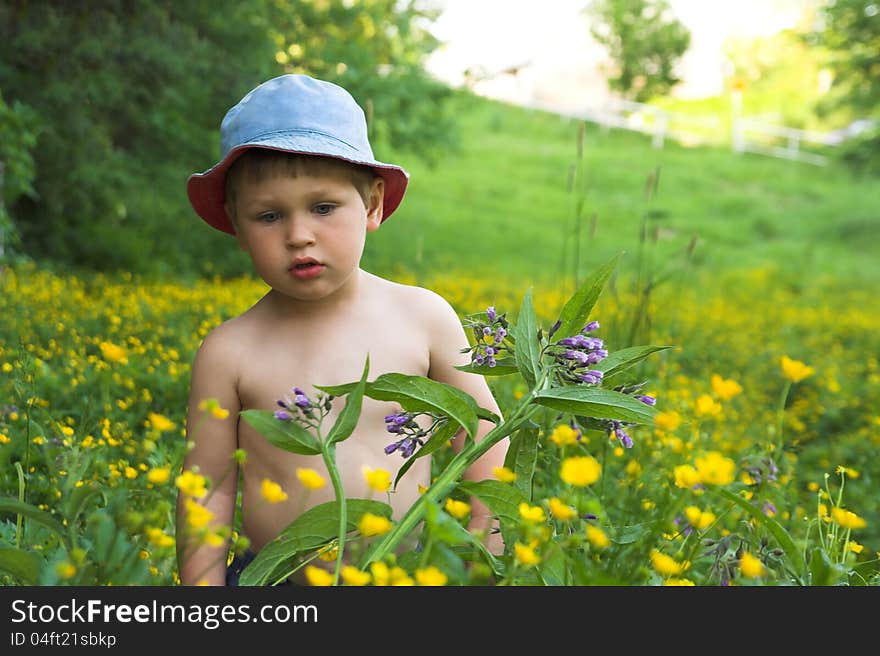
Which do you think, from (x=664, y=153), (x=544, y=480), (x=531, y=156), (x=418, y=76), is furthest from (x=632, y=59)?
(x=544, y=480)

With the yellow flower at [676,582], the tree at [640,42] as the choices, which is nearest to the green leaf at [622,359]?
the yellow flower at [676,582]

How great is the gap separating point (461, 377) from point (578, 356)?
44 cm

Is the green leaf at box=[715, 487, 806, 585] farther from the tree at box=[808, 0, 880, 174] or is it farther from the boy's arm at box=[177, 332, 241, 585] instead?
the tree at box=[808, 0, 880, 174]

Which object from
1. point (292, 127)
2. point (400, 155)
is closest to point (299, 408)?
point (292, 127)

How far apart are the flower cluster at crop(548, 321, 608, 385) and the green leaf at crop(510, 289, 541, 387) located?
1.2 inches

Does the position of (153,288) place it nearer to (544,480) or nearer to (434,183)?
(544,480)

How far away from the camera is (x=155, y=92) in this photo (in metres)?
6.14

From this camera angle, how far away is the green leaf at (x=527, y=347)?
1.40 metres

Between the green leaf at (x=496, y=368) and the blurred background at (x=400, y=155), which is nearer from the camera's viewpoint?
the green leaf at (x=496, y=368)

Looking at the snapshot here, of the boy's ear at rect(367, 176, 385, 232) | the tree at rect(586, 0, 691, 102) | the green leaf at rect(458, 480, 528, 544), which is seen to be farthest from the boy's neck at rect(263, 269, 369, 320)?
the tree at rect(586, 0, 691, 102)

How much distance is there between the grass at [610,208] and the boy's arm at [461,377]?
25.1 feet

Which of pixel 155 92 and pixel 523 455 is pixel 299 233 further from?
pixel 155 92

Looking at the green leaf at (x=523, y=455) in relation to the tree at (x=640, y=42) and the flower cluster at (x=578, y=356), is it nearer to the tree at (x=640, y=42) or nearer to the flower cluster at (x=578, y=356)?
the flower cluster at (x=578, y=356)
